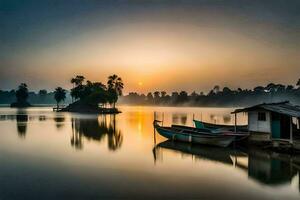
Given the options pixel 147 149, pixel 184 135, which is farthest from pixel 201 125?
pixel 147 149

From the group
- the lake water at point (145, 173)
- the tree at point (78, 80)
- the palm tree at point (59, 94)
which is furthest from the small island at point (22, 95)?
the lake water at point (145, 173)

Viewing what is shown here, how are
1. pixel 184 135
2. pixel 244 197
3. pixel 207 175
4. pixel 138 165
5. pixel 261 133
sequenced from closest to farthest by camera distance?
pixel 244 197 < pixel 207 175 < pixel 138 165 < pixel 261 133 < pixel 184 135

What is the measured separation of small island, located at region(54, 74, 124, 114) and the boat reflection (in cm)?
7762

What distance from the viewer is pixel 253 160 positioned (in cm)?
2092

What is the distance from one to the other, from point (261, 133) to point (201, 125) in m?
10.5

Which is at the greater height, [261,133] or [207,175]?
[261,133]

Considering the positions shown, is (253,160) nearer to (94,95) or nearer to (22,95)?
(94,95)

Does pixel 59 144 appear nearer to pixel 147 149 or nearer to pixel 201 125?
pixel 147 149

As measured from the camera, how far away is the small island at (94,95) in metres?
104

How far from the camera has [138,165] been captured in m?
20.0

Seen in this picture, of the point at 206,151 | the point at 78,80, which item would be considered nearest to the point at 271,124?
the point at 206,151

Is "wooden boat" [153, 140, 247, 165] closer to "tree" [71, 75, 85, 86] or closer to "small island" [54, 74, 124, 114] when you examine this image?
"small island" [54, 74, 124, 114]

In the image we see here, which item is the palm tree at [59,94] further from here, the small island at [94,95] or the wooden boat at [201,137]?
the wooden boat at [201,137]

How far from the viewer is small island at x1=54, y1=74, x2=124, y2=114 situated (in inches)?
4090
